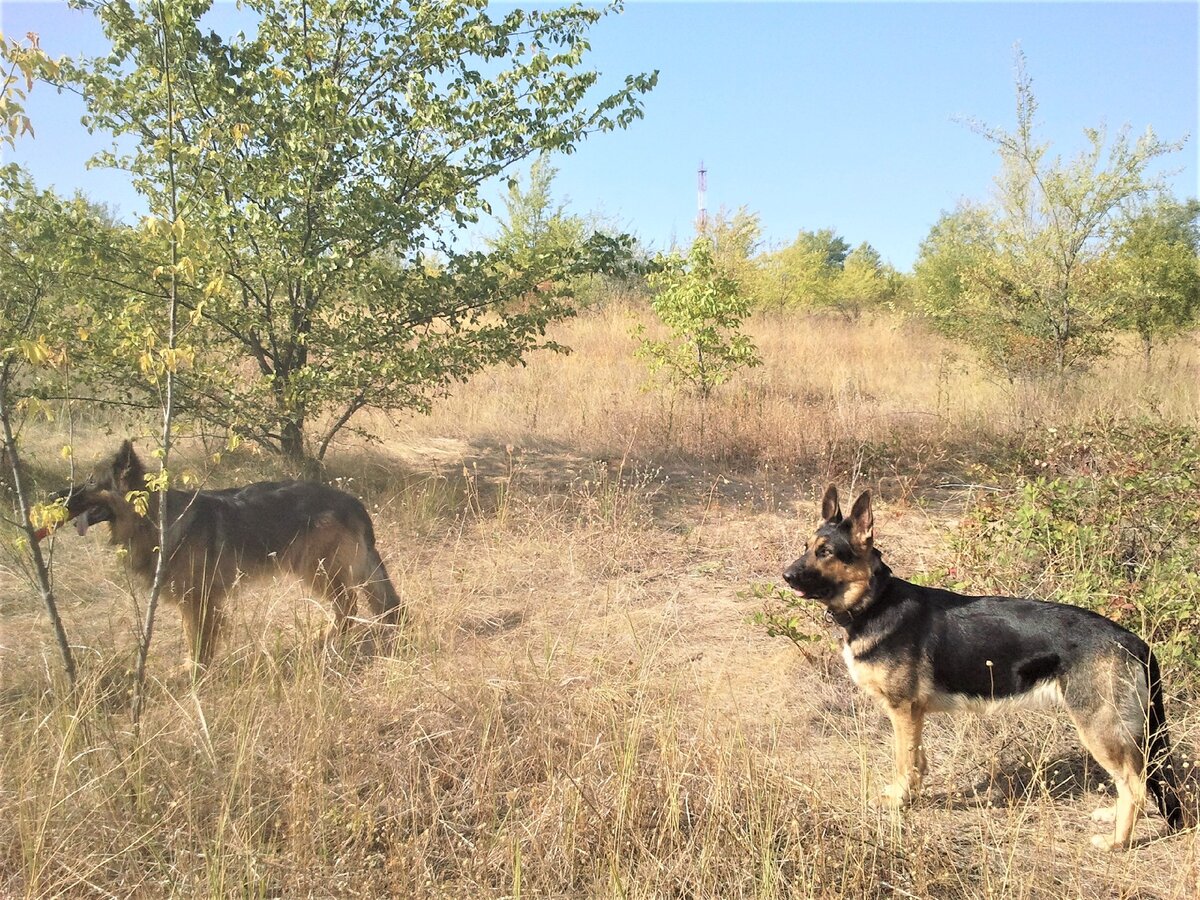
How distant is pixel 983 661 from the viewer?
3475 mm

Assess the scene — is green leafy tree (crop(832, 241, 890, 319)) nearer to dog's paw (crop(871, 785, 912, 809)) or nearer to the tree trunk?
the tree trunk

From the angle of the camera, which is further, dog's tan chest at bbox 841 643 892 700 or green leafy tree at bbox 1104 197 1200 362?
green leafy tree at bbox 1104 197 1200 362

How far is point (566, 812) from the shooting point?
9.80 ft

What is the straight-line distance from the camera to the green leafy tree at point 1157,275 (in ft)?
45.7

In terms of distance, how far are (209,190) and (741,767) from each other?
5585 mm

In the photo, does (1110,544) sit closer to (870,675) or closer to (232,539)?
(870,675)

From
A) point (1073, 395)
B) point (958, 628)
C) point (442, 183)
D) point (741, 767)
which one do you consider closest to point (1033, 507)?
point (958, 628)

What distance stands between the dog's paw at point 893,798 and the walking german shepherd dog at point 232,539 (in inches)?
106

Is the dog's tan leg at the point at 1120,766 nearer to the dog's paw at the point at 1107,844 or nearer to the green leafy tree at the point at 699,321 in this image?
the dog's paw at the point at 1107,844

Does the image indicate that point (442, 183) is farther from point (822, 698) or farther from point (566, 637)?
point (822, 698)

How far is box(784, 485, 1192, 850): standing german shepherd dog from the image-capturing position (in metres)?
3.21

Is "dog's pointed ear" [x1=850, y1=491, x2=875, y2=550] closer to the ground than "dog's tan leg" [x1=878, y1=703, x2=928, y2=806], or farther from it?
farther from it

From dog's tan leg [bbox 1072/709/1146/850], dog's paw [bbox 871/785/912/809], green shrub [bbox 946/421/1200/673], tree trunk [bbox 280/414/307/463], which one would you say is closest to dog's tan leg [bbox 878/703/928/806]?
dog's paw [bbox 871/785/912/809]

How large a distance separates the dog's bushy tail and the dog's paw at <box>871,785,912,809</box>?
920 millimetres
